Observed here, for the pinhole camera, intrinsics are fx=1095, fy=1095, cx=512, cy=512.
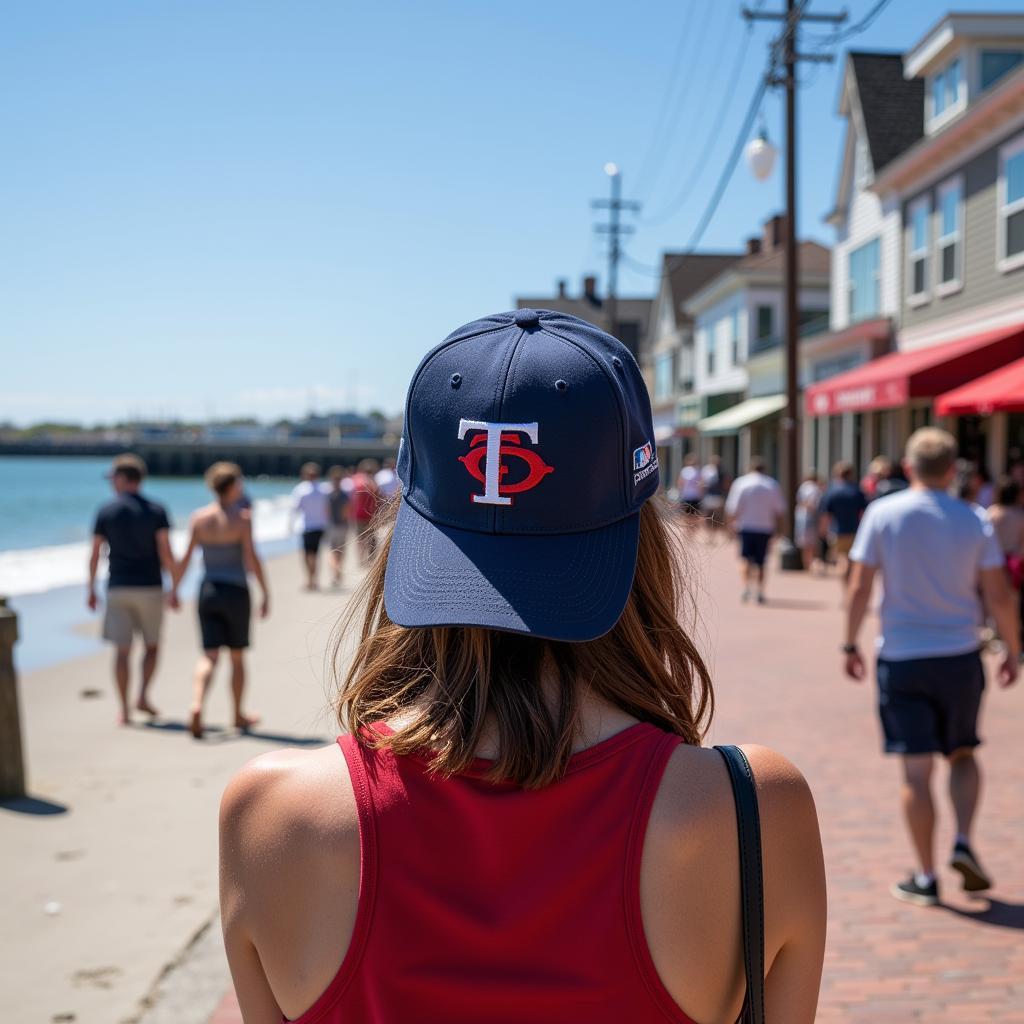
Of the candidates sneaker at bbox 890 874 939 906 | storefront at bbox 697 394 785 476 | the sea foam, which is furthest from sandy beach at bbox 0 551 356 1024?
storefront at bbox 697 394 785 476

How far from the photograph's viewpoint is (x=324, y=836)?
1194 mm

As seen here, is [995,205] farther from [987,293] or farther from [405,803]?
[405,803]

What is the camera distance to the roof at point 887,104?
70.4 feet

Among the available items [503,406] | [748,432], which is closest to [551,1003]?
[503,406]

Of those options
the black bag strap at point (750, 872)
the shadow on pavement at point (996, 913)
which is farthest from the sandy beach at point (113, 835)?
the shadow on pavement at point (996, 913)

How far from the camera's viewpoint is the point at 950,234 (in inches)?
688

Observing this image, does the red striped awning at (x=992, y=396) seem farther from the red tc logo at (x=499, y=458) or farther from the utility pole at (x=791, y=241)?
the red tc logo at (x=499, y=458)

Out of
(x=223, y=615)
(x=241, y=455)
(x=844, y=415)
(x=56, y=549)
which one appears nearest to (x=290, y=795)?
(x=223, y=615)

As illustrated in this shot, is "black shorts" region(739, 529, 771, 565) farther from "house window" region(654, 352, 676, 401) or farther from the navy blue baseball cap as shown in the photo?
"house window" region(654, 352, 676, 401)

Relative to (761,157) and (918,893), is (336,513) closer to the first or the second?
(761,157)

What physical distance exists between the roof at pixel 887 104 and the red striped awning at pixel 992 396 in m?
9.35

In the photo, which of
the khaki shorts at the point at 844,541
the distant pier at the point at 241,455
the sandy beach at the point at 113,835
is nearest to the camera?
the sandy beach at the point at 113,835

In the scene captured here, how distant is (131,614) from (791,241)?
13.6 meters

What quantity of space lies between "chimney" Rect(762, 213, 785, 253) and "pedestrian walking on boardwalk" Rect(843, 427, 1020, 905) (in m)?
35.7
